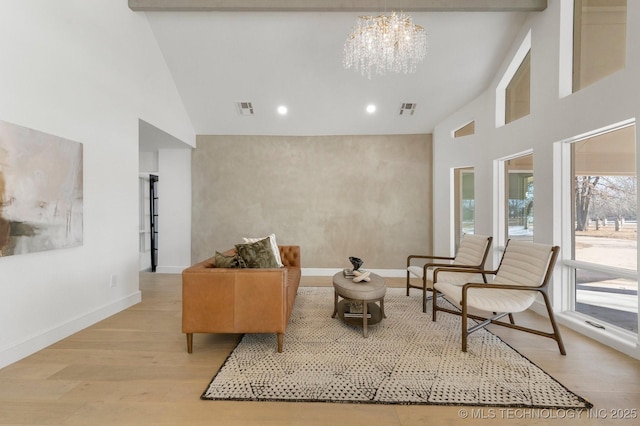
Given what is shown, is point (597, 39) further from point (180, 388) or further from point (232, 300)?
point (180, 388)

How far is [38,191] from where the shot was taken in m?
2.44

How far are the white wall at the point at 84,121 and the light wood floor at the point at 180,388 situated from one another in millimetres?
385

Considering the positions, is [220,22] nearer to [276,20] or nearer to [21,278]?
[276,20]

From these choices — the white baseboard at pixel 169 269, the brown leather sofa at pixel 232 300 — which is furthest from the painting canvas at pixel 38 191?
the white baseboard at pixel 169 269

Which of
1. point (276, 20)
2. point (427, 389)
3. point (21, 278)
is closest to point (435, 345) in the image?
point (427, 389)

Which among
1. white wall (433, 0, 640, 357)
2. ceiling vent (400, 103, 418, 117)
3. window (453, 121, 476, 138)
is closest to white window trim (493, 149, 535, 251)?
white wall (433, 0, 640, 357)

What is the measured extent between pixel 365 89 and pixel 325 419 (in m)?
4.43

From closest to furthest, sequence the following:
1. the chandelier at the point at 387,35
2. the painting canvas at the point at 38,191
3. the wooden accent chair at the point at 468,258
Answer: the painting canvas at the point at 38,191
the chandelier at the point at 387,35
the wooden accent chair at the point at 468,258

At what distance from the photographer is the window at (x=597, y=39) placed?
2.61 m

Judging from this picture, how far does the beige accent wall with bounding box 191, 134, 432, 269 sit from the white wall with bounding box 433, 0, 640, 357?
2.28ft

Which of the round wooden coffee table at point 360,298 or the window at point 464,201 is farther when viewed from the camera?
the window at point 464,201

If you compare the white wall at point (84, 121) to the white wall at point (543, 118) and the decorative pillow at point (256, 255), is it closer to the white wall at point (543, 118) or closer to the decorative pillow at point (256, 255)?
the decorative pillow at point (256, 255)

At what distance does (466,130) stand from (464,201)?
128 cm

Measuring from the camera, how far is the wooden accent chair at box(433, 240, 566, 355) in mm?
2416
